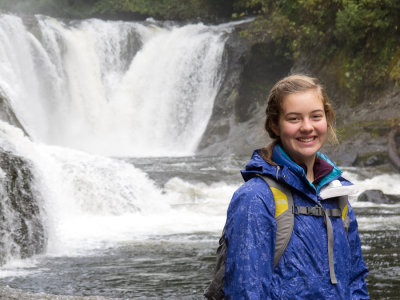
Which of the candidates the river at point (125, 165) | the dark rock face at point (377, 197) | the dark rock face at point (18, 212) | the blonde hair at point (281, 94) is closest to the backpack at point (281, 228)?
the blonde hair at point (281, 94)

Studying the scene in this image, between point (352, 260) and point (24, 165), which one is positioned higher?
point (24, 165)

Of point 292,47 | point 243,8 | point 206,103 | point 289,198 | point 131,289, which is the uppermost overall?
point 243,8

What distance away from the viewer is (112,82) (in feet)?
83.3

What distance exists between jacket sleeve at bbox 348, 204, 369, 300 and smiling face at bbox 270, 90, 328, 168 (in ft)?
0.91

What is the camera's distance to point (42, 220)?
8.28 m

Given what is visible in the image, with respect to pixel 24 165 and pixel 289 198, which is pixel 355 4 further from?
pixel 289 198

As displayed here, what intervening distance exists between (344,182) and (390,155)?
44.9 feet

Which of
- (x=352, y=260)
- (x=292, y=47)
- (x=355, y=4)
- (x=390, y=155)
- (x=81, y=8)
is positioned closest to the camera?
(x=352, y=260)

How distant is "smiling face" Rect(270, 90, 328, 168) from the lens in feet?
6.77

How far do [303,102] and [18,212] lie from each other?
21.0ft

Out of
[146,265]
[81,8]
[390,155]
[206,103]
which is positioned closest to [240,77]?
[206,103]

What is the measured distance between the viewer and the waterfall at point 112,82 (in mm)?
22922

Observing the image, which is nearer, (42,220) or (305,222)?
(305,222)

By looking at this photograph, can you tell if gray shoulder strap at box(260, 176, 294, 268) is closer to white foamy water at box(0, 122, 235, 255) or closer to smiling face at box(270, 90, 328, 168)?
smiling face at box(270, 90, 328, 168)
